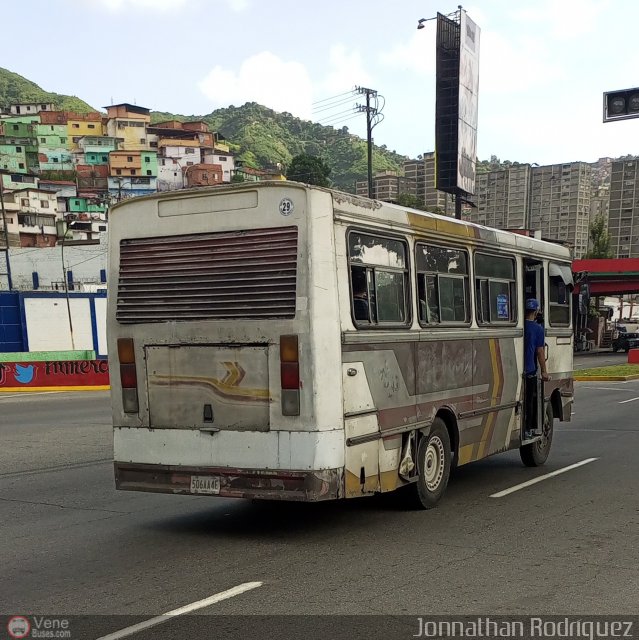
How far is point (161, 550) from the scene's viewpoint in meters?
6.58

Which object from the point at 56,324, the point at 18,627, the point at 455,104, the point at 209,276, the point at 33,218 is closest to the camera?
the point at 18,627

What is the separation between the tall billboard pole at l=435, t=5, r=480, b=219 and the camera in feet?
141

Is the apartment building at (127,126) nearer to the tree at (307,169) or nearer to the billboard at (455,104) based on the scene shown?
the tree at (307,169)

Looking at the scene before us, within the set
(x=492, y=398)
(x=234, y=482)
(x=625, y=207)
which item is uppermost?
(x=625, y=207)

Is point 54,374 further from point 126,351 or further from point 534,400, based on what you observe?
point 126,351

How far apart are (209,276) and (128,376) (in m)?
1.24

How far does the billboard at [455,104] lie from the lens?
43.0 meters

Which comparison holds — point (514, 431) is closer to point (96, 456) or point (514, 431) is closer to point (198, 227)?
point (198, 227)

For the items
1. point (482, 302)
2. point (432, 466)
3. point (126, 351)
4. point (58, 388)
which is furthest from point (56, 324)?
point (432, 466)

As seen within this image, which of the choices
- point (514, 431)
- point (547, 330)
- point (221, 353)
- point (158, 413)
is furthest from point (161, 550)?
point (547, 330)

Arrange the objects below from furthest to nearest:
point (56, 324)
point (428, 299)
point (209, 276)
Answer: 1. point (56, 324)
2. point (428, 299)
3. point (209, 276)

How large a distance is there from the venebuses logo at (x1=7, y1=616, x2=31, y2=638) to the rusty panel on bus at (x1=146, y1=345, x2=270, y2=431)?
2402 mm

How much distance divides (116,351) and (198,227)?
141 cm

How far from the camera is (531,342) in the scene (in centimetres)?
1033
